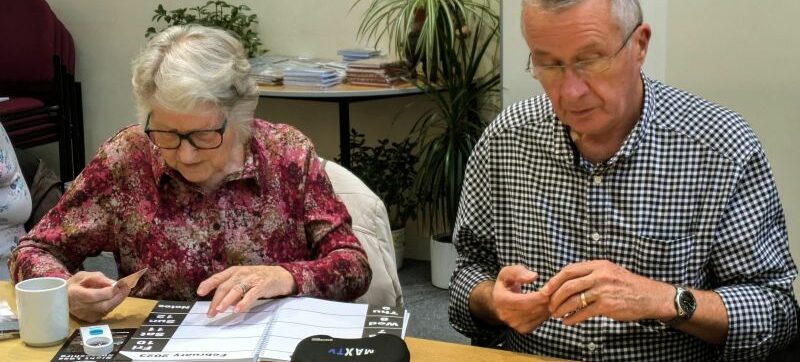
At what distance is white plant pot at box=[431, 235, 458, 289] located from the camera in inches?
167

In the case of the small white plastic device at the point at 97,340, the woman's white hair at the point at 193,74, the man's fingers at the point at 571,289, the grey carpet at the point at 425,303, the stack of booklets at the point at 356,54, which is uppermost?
the woman's white hair at the point at 193,74

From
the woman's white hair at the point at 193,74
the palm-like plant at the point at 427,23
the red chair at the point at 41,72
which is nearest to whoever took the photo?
the woman's white hair at the point at 193,74

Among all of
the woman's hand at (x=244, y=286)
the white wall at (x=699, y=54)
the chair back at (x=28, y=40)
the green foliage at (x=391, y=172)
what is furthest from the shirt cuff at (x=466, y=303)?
the chair back at (x=28, y=40)

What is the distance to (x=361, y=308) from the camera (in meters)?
1.77

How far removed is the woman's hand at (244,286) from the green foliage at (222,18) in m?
2.89

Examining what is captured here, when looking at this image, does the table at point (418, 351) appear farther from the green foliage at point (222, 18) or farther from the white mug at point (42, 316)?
the green foliage at point (222, 18)

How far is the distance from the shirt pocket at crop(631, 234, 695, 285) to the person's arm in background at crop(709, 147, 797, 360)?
52 mm

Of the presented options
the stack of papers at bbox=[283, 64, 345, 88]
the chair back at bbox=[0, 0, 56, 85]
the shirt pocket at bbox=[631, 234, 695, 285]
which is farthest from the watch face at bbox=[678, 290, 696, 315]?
the chair back at bbox=[0, 0, 56, 85]

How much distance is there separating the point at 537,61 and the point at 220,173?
28.2 inches

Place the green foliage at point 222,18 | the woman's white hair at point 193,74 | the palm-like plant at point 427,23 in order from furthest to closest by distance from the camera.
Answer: the green foliage at point 222,18 → the palm-like plant at point 427,23 → the woman's white hair at point 193,74

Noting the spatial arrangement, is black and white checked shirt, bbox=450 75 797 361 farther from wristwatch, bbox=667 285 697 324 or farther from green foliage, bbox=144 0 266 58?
green foliage, bbox=144 0 266 58

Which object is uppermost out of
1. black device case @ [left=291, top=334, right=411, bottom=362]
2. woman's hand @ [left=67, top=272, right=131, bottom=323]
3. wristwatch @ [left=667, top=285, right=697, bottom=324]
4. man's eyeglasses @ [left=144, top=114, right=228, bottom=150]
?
man's eyeglasses @ [left=144, top=114, right=228, bottom=150]

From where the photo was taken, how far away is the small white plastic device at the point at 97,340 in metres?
1.62

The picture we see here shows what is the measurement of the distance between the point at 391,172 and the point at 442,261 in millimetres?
473
